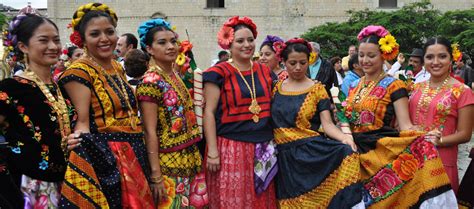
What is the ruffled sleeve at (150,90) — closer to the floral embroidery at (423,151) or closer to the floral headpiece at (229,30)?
the floral headpiece at (229,30)

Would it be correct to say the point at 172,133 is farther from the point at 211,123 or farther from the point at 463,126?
the point at 463,126

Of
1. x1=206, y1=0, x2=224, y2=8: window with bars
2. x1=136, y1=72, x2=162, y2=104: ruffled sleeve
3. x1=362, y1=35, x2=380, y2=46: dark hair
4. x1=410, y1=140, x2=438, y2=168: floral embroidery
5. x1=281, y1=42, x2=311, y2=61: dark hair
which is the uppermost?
x1=206, y1=0, x2=224, y2=8: window with bars

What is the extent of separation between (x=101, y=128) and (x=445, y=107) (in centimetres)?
277

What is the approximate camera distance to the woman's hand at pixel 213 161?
4.14 m

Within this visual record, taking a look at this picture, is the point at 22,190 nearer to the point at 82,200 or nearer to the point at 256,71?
the point at 82,200

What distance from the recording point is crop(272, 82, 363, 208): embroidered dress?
3953mm

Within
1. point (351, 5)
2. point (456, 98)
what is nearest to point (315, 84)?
point (456, 98)

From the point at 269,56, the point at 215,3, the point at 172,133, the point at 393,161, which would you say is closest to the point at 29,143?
the point at 172,133

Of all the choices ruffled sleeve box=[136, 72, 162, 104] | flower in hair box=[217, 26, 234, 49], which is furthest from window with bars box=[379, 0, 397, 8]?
ruffled sleeve box=[136, 72, 162, 104]

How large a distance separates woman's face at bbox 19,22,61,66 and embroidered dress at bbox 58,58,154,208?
0.54 ft

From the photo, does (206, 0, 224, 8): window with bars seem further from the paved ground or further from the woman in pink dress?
the woman in pink dress

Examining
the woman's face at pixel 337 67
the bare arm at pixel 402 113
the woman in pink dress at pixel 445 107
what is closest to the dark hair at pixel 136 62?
the bare arm at pixel 402 113

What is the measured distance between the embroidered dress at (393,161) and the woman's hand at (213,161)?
1168mm

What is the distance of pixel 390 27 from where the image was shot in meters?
20.1
